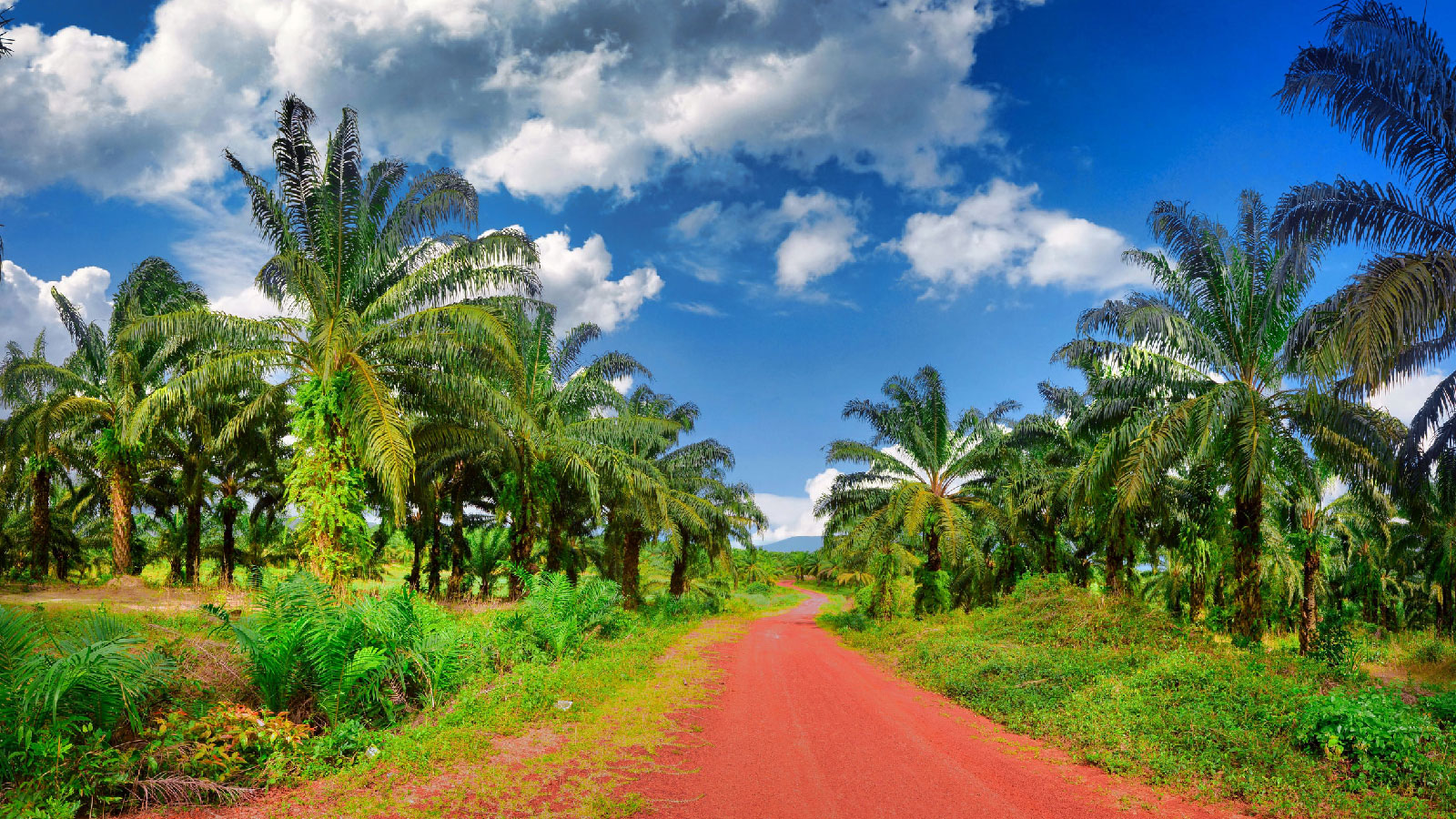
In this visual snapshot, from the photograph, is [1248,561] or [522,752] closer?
[522,752]

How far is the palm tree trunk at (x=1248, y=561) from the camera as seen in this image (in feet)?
48.0

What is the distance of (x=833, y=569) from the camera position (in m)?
58.6

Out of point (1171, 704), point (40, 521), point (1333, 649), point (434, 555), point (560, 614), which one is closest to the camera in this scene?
point (1171, 704)

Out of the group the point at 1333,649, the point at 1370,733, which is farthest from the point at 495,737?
the point at 1333,649

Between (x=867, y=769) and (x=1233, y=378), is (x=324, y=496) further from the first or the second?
(x=1233, y=378)

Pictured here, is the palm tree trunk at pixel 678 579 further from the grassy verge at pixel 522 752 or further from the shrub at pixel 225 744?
the shrub at pixel 225 744

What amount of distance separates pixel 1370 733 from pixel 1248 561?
929 cm

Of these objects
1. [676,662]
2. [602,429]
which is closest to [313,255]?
[602,429]

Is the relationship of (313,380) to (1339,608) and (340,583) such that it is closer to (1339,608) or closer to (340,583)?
(340,583)

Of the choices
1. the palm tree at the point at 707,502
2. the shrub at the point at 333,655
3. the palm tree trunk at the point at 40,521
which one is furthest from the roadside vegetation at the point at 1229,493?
the palm tree trunk at the point at 40,521

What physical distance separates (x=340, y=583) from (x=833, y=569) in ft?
161

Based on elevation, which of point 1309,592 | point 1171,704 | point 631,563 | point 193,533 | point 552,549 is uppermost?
point 193,533

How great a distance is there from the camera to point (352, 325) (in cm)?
1368

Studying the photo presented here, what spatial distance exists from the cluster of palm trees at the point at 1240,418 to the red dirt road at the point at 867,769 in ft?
23.0
